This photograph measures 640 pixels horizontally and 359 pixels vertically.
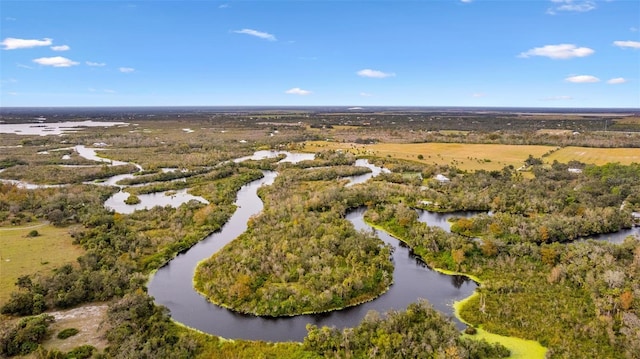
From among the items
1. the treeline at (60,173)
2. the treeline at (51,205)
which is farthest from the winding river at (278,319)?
the treeline at (60,173)

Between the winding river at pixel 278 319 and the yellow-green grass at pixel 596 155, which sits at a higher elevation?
the yellow-green grass at pixel 596 155

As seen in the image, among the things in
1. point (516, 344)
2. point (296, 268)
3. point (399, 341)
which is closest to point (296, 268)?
point (296, 268)

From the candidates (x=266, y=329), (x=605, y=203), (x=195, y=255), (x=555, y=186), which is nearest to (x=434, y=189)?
(x=555, y=186)

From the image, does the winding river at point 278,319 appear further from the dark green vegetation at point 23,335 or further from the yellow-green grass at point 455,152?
the yellow-green grass at point 455,152

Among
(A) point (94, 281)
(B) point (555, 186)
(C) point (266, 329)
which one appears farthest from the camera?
(B) point (555, 186)

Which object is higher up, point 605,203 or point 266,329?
point 605,203

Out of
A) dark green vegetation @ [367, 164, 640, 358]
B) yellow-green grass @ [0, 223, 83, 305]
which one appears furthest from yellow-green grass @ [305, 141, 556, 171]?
yellow-green grass @ [0, 223, 83, 305]

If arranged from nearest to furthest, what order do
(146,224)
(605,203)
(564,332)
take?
(564,332)
(146,224)
(605,203)

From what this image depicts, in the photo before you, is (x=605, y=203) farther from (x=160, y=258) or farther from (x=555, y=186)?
(x=160, y=258)
